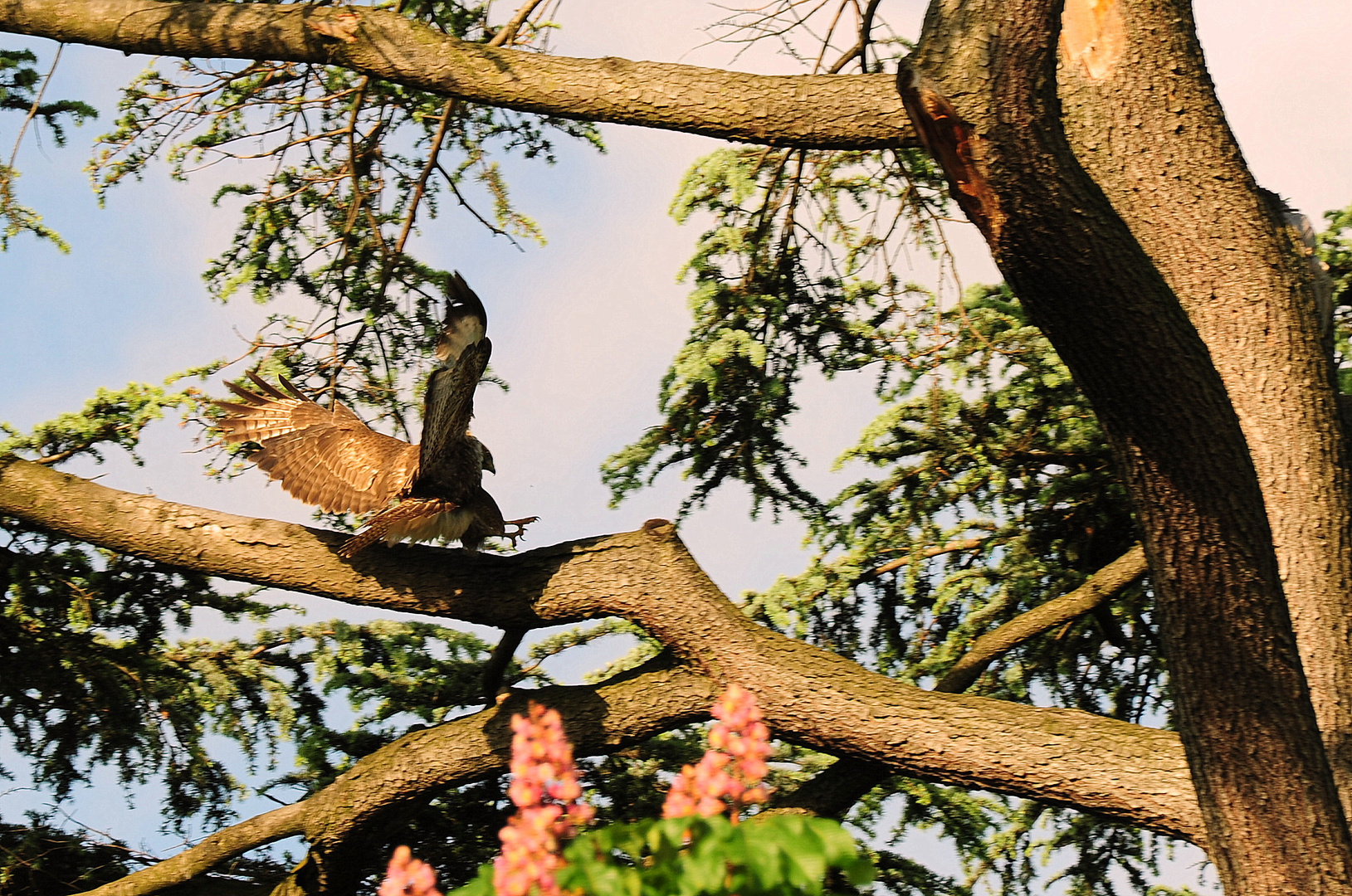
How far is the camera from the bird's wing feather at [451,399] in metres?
4.24

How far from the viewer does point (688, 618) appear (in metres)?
4.46

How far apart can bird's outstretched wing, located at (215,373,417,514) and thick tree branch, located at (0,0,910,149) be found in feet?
4.60

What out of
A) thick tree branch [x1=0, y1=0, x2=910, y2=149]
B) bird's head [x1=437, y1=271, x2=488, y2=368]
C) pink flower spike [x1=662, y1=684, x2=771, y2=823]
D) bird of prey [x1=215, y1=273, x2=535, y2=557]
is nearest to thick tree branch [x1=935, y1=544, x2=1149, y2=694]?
bird of prey [x1=215, y1=273, x2=535, y2=557]

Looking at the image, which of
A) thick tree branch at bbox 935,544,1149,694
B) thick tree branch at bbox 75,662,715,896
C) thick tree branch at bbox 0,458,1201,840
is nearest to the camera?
thick tree branch at bbox 0,458,1201,840

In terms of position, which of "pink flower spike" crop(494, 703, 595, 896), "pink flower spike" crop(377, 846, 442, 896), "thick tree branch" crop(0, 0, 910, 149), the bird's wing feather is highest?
"thick tree branch" crop(0, 0, 910, 149)

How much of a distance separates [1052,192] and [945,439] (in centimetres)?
293

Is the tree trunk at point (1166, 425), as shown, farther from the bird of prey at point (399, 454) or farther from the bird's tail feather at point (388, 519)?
the bird's tail feather at point (388, 519)

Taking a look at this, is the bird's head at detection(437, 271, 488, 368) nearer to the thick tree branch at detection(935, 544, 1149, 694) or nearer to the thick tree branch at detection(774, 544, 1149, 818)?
the thick tree branch at detection(774, 544, 1149, 818)

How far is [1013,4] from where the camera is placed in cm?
294

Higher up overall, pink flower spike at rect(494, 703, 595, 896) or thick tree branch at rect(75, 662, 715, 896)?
thick tree branch at rect(75, 662, 715, 896)

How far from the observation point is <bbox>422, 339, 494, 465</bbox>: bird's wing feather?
4.24m

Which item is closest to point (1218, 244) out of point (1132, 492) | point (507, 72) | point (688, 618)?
point (1132, 492)

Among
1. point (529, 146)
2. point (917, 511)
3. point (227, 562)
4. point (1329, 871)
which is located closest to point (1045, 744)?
point (1329, 871)

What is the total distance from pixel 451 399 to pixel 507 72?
1210mm
